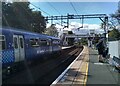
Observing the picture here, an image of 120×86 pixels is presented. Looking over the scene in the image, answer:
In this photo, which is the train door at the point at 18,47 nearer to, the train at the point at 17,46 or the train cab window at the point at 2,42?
the train at the point at 17,46

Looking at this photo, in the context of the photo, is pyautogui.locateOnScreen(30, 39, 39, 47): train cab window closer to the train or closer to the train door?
the train

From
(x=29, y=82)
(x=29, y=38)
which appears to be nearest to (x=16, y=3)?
(x=29, y=38)

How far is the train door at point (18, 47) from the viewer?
17.7 m

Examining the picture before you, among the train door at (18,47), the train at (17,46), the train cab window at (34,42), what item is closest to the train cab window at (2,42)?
the train at (17,46)

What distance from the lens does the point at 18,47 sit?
18.4m

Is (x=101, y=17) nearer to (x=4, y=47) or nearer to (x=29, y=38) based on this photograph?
(x=29, y=38)

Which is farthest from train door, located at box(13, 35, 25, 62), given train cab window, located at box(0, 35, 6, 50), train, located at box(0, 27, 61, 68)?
train cab window, located at box(0, 35, 6, 50)

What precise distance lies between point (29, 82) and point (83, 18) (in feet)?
130

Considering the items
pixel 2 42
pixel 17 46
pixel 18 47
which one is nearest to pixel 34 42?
pixel 18 47

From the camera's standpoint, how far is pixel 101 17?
5291 centimetres

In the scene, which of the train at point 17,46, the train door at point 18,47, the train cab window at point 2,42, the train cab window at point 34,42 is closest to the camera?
the train cab window at point 2,42

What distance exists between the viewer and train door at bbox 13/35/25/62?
17744 millimetres

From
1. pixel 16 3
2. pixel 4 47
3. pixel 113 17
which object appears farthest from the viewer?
pixel 113 17

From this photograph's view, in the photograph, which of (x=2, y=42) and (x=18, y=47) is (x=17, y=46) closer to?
(x=18, y=47)
